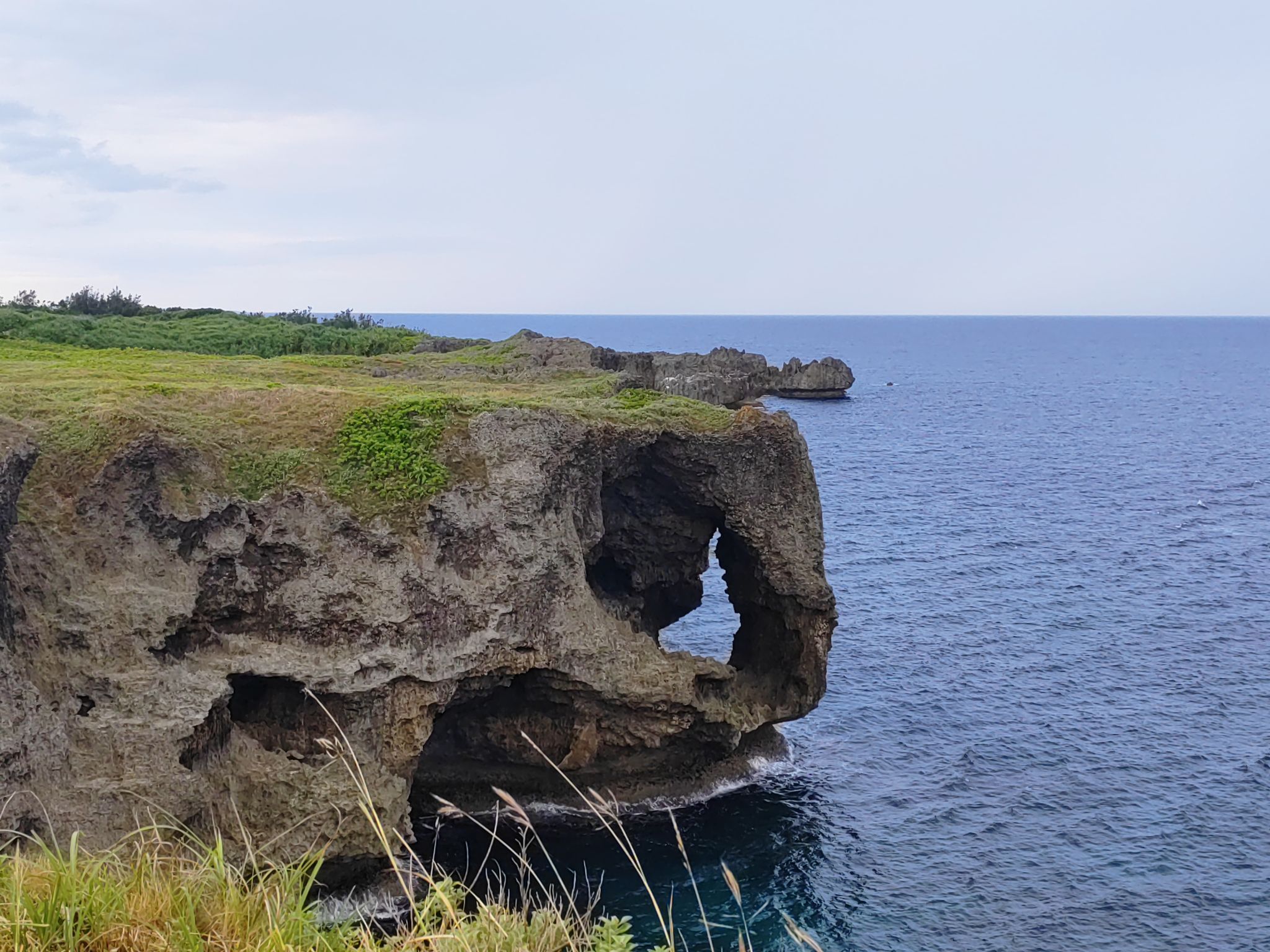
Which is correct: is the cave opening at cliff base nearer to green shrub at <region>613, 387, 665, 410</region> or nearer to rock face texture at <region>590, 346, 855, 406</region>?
green shrub at <region>613, 387, 665, 410</region>

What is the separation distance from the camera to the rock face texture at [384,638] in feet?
67.9

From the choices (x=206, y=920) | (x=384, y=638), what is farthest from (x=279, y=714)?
(x=206, y=920)

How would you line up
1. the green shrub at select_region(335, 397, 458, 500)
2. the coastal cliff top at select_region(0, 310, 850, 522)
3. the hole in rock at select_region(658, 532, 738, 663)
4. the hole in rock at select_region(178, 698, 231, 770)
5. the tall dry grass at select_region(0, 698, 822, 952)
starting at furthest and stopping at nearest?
the hole in rock at select_region(658, 532, 738, 663), the green shrub at select_region(335, 397, 458, 500), the coastal cliff top at select_region(0, 310, 850, 522), the hole in rock at select_region(178, 698, 231, 770), the tall dry grass at select_region(0, 698, 822, 952)

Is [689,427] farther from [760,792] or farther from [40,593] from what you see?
[40,593]

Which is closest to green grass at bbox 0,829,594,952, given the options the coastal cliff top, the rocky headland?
the rocky headland

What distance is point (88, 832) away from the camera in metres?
19.9

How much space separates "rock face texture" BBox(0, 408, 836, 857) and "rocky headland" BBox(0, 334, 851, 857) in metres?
0.06

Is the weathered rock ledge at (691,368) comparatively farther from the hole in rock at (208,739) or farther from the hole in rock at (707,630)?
the hole in rock at (208,739)

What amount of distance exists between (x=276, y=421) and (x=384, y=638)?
18.8 feet

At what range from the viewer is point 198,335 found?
5588 cm

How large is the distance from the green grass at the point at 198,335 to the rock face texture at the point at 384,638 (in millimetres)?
28109

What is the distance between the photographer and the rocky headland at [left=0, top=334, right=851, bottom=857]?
68.5 ft

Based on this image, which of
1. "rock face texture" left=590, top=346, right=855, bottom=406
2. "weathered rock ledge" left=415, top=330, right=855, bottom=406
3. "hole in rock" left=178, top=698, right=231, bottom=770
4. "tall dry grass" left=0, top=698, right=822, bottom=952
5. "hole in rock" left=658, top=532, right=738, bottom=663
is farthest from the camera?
"rock face texture" left=590, top=346, right=855, bottom=406

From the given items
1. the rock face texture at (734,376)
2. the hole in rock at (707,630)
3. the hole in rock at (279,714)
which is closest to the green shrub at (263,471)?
the hole in rock at (279,714)
